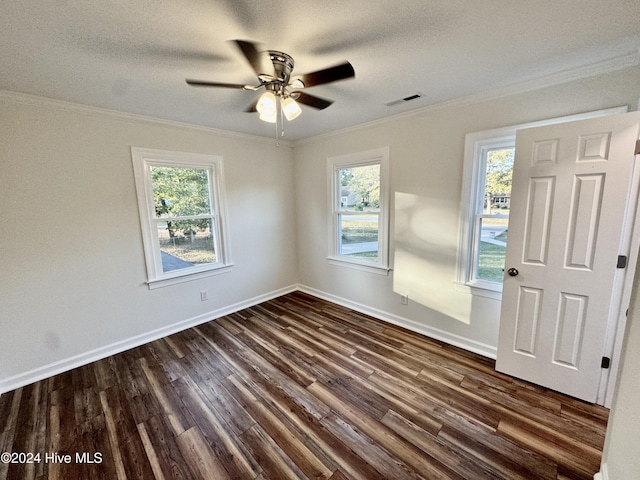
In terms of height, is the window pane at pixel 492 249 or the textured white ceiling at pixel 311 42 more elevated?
the textured white ceiling at pixel 311 42

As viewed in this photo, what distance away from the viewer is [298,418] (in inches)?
71.4

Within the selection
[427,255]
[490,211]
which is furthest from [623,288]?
[427,255]

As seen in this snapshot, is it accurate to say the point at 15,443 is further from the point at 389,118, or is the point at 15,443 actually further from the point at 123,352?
the point at 389,118

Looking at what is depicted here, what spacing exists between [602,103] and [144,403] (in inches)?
159

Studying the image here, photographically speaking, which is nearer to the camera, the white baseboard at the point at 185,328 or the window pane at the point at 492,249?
the white baseboard at the point at 185,328

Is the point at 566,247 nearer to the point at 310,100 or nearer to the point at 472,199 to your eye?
the point at 472,199

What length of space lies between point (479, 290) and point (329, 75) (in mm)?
2305

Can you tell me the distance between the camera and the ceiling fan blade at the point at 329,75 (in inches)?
52.8

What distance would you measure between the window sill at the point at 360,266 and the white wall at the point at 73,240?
6.02 ft

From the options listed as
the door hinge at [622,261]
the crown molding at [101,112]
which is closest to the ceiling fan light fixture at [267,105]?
the crown molding at [101,112]

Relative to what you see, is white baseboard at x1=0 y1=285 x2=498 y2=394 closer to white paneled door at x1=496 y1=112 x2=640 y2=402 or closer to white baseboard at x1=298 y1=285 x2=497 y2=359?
white baseboard at x1=298 y1=285 x2=497 y2=359

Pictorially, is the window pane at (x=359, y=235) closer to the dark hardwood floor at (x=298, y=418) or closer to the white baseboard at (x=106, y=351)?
the dark hardwood floor at (x=298, y=418)

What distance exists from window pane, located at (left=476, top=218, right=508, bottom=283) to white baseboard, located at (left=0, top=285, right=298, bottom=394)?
3.00m

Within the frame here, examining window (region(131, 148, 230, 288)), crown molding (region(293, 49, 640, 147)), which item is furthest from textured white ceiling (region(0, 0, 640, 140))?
window (region(131, 148, 230, 288))
